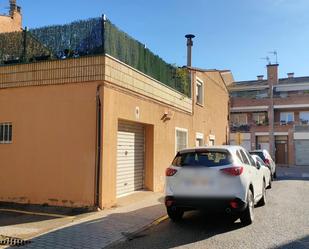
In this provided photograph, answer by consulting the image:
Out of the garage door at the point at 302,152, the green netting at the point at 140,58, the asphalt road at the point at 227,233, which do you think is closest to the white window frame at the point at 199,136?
the green netting at the point at 140,58

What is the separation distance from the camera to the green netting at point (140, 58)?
11.4 m

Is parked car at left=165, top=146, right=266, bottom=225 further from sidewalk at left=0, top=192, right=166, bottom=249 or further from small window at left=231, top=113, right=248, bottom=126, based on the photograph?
small window at left=231, top=113, right=248, bottom=126

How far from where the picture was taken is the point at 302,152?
152 ft

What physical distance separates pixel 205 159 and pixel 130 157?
16.7 feet

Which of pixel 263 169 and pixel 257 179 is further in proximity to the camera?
pixel 263 169

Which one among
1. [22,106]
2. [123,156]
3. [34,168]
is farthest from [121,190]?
[22,106]

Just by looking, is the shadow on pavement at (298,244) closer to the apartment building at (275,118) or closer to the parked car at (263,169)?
the parked car at (263,169)

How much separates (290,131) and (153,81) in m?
36.0

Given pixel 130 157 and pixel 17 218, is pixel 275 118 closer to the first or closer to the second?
pixel 130 157

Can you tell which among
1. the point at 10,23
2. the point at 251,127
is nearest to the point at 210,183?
the point at 10,23

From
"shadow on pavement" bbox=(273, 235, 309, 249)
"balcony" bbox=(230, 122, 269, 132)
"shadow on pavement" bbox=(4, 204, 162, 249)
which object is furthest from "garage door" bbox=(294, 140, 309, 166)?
"shadow on pavement" bbox=(273, 235, 309, 249)

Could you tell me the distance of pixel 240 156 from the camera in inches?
375

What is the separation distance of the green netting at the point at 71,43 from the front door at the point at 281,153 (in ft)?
124

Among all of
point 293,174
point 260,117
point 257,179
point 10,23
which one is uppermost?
point 10,23
